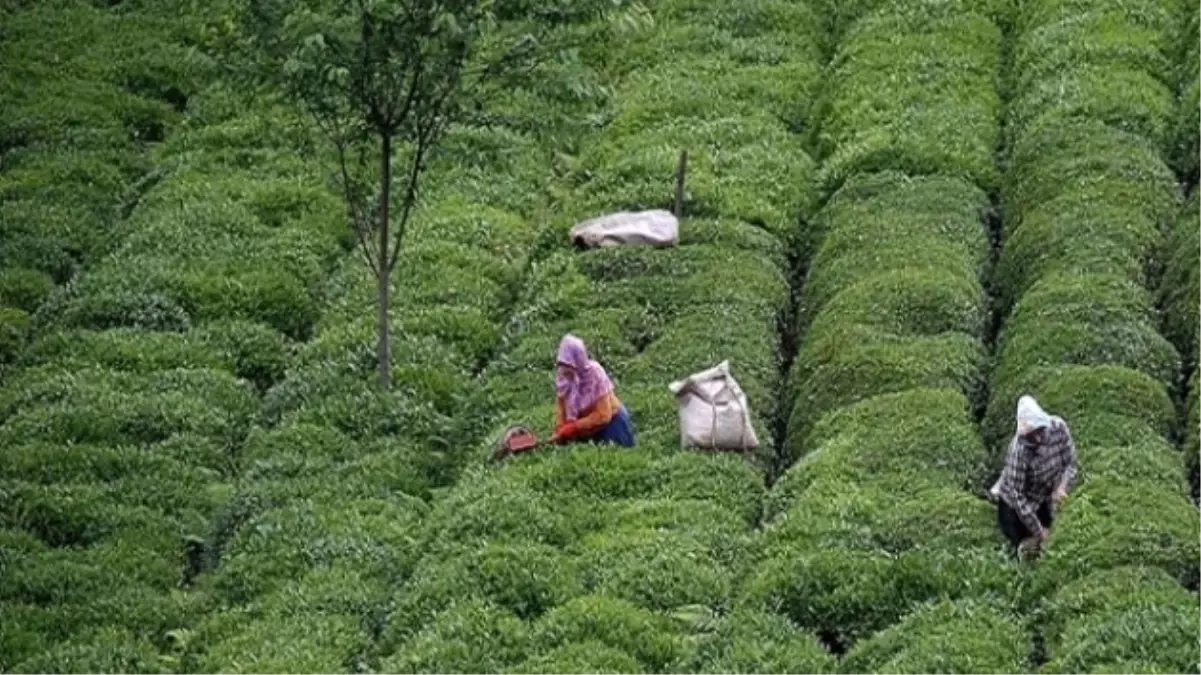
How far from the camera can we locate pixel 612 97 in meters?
50.4

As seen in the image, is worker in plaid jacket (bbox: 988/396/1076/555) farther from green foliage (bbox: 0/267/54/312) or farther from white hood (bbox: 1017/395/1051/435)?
green foliage (bbox: 0/267/54/312)

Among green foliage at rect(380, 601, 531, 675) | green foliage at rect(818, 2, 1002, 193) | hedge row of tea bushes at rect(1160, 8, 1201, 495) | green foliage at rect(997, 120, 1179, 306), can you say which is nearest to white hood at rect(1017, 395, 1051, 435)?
hedge row of tea bushes at rect(1160, 8, 1201, 495)

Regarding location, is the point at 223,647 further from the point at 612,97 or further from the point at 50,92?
the point at 50,92

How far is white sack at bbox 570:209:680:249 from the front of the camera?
4122 cm

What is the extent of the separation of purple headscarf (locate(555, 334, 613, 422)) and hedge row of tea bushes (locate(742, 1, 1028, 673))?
278 centimetres

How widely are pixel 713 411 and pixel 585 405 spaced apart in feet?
5.79

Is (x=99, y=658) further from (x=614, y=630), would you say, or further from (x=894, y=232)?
(x=894, y=232)

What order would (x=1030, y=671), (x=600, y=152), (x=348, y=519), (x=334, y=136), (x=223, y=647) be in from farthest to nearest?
1. (x=600, y=152)
2. (x=334, y=136)
3. (x=348, y=519)
4. (x=223, y=647)
5. (x=1030, y=671)

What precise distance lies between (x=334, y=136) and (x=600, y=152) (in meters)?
10.7

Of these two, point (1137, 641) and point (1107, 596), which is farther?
point (1107, 596)

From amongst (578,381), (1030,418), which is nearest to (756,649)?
(1030,418)

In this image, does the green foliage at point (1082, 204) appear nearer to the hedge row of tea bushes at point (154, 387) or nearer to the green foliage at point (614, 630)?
the hedge row of tea bushes at point (154, 387)

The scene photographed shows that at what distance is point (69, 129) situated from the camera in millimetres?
51125

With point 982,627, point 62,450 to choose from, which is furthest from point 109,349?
point 982,627
